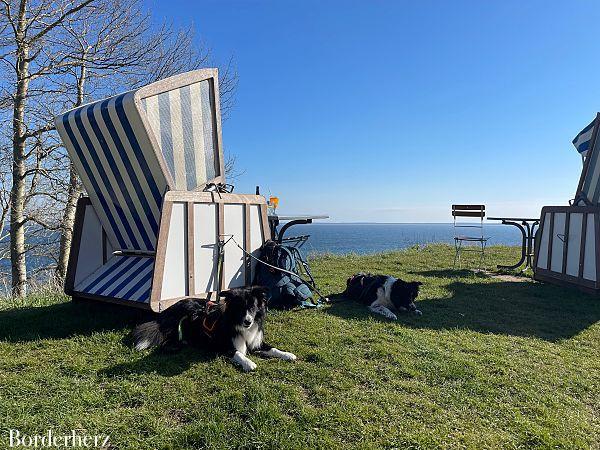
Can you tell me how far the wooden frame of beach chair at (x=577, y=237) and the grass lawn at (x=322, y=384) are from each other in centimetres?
199

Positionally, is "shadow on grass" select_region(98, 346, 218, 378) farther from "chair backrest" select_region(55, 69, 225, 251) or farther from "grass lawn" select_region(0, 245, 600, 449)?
"chair backrest" select_region(55, 69, 225, 251)

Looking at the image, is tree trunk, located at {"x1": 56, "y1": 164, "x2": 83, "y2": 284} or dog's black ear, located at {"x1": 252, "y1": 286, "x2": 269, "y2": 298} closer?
dog's black ear, located at {"x1": 252, "y1": 286, "x2": 269, "y2": 298}

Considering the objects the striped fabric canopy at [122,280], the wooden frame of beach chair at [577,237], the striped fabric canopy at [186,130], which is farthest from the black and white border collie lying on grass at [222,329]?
the wooden frame of beach chair at [577,237]

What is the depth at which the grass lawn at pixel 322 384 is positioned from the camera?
2.68m

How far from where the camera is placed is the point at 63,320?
16.6 ft

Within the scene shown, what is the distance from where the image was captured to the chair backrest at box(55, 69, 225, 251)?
16.5ft

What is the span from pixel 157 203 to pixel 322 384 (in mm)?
3353

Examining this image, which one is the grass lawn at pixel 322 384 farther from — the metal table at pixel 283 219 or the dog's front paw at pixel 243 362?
the metal table at pixel 283 219

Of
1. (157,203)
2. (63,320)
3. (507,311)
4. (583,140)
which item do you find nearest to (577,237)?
(507,311)

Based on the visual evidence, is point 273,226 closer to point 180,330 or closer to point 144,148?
point 144,148

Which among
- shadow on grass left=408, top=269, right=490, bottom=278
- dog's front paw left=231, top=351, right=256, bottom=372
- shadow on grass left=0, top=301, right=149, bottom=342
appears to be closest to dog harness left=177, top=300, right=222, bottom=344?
dog's front paw left=231, top=351, right=256, bottom=372

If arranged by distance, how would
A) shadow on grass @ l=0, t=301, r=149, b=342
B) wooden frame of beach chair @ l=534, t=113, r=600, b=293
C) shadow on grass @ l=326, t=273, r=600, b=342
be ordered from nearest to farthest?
1. shadow on grass @ l=0, t=301, r=149, b=342
2. shadow on grass @ l=326, t=273, r=600, b=342
3. wooden frame of beach chair @ l=534, t=113, r=600, b=293

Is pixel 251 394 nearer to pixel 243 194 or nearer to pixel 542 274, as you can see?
pixel 243 194

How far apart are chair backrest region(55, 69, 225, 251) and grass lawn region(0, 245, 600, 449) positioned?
1472mm
